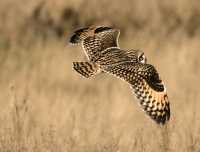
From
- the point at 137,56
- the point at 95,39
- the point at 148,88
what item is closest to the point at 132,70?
the point at 148,88

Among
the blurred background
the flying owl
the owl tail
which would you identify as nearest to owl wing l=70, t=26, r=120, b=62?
the flying owl

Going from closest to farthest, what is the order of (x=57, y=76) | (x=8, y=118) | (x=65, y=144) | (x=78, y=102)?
(x=65, y=144) → (x=8, y=118) → (x=78, y=102) → (x=57, y=76)

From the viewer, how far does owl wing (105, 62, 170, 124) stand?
258 inches

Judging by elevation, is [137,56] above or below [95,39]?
below

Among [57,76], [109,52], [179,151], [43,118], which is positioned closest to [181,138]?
[179,151]

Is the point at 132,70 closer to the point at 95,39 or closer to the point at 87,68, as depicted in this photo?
the point at 87,68

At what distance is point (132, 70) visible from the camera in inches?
266

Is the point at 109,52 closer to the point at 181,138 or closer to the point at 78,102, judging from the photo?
the point at 181,138

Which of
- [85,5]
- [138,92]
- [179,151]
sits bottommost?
[179,151]

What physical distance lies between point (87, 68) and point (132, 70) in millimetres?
397

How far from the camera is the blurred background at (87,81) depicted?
7242mm

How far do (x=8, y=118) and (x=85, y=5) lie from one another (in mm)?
6230

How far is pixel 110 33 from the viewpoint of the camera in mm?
7789

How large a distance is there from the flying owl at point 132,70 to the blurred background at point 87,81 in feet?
0.80
